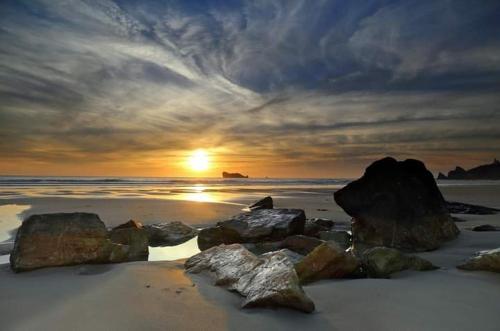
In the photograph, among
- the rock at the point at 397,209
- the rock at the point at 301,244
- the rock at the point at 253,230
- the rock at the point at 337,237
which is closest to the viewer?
the rock at the point at 301,244

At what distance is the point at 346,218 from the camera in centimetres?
991

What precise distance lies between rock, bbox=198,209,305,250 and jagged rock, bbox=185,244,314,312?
6.34 feet

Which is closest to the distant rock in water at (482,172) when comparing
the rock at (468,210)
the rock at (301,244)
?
the rock at (468,210)

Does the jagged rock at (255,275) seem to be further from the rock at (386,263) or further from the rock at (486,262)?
the rock at (486,262)

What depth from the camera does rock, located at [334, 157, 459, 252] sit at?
18.5 ft

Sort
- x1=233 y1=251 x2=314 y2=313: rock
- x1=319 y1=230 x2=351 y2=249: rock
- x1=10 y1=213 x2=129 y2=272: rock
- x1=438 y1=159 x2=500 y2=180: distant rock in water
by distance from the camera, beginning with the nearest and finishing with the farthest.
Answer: x1=233 y1=251 x2=314 y2=313: rock → x1=10 y1=213 x2=129 y2=272: rock → x1=319 y1=230 x2=351 y2=249: rock → x1=438 y1=159 x2=500 y2=180: distant rock in water

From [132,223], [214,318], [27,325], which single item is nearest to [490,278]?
[214,318]

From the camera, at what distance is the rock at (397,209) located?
5625 mm

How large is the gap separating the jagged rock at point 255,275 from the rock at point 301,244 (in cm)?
154

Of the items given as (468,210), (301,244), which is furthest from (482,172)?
(301,244)

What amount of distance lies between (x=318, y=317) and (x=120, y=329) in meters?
1.39

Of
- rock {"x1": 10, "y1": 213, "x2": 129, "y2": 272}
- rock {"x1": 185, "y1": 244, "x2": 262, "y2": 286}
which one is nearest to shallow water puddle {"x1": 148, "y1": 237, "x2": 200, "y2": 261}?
rock {"x1": 10, "y1": 213, "x2": 129, "y2": 272}

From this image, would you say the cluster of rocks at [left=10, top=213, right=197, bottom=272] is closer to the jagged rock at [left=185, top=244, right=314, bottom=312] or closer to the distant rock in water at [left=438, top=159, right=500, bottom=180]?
the jagged rock at [left=185, top=244, right=314, bottom=312]

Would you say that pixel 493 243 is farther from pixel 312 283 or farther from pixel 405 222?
pixel 312 283
